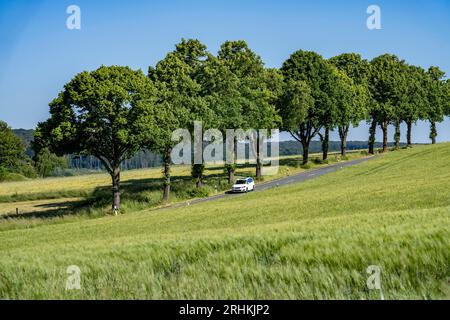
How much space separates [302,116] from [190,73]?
75.8ft

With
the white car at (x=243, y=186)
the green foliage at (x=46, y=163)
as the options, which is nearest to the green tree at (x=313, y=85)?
the white car at (x=243, y=186)

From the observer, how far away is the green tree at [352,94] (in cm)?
8844

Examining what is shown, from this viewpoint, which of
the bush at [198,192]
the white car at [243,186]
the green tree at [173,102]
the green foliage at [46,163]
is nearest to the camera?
the green tree at [173,102]

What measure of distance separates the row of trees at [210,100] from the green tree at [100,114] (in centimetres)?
10

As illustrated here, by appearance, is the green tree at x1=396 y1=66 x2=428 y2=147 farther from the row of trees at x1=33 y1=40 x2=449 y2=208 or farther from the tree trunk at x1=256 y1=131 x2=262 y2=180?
the tree trunk at x1=256 y1=131 x2=262 y2=180

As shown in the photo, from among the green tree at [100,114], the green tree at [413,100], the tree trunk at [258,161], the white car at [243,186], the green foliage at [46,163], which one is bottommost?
the green foliage at [46,163]

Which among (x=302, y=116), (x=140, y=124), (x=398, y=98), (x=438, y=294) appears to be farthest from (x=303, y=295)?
(x=398, y=98)

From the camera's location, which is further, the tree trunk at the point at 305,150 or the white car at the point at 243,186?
the tree trunk at the point at 305,150

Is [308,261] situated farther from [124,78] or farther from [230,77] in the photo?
[230,77]

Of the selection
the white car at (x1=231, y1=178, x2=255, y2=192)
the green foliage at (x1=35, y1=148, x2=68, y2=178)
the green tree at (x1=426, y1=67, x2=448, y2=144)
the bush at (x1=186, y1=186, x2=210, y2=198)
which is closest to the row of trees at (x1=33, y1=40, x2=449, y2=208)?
the bush at (x1=186, y1=186, x2=210, y2=198)

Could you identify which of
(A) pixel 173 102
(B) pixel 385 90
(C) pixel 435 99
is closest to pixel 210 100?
(A) pixel 173 102

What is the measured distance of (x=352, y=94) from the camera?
92.6m

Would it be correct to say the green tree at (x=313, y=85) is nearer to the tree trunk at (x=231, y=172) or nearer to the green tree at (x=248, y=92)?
the green tree at (x=248, y=92)

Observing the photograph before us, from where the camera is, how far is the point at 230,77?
66.1 metres
